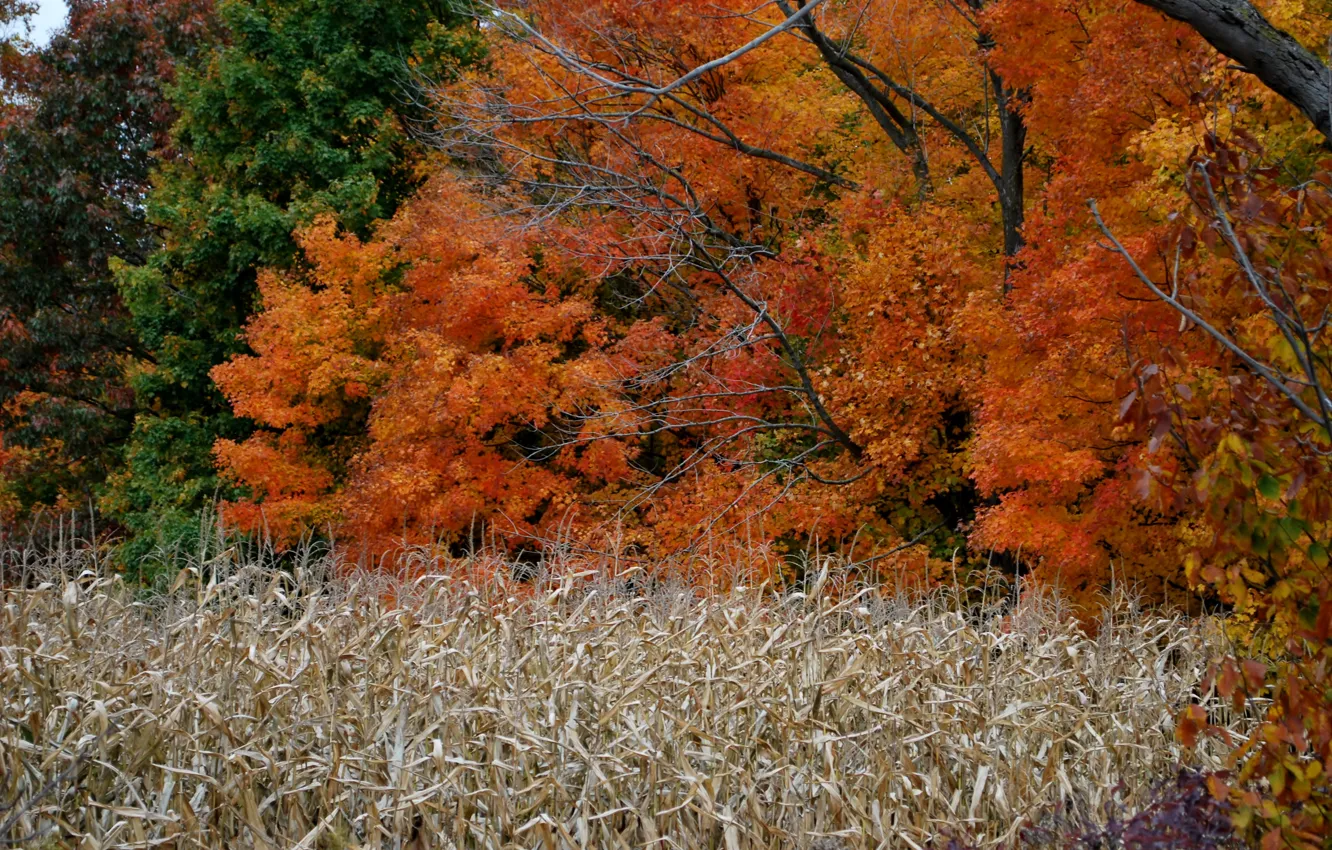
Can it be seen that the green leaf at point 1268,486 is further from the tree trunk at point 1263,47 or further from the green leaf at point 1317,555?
the tree trunk at point 1263,47

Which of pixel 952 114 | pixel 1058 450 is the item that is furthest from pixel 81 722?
pixel 952 114

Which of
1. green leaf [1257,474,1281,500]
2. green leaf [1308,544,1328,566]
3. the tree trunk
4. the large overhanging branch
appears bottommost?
green leaf [1308,544,1328,566]

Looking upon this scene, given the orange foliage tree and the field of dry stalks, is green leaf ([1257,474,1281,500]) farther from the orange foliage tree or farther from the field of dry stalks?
the orange foliage tree

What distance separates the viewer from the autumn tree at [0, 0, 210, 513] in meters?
19.7

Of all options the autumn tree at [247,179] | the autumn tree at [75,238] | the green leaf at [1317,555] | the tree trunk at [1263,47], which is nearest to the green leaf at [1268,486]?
the green leaf at [1317,555]

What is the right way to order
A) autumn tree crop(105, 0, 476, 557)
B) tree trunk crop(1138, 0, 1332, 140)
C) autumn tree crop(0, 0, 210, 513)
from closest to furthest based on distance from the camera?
tree trunk crop(1138, 0, 1332, 140)
autumn tree crop(105, 0, 476, 557)
autumn tree crop(0, 0, 210, 513)

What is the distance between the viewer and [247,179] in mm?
18609

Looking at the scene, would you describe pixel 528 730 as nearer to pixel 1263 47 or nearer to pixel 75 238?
pixel 1263 47

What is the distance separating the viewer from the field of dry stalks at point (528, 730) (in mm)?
4434

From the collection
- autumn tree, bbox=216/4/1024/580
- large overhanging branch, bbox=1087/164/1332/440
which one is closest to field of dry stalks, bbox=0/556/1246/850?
large overhanging branch, bbox=1087/164/1332/440

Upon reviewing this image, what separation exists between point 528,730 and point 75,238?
18.1 m

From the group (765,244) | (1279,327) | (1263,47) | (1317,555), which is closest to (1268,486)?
(1317,555)

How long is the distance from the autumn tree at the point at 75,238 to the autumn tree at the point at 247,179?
54.6 inches

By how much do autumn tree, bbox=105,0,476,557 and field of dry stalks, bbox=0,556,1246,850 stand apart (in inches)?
490
